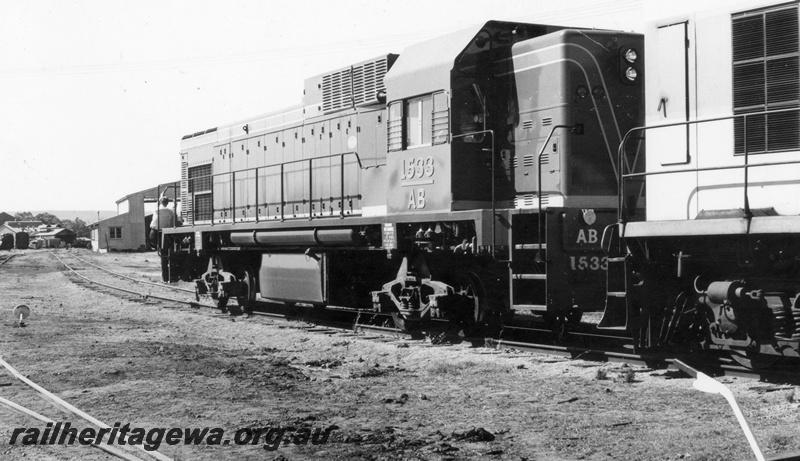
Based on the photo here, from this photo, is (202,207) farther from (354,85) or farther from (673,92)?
(673,92)

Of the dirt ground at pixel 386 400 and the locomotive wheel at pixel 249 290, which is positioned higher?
the locomotive wheel at pixel 249 290

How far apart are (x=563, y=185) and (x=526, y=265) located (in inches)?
42.9

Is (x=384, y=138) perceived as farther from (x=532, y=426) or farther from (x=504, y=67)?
(x=532, y=426)

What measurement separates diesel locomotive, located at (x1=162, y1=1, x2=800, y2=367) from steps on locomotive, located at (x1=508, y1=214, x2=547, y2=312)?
0.02 metres

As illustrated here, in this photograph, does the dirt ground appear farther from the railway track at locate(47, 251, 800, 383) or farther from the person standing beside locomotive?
the person standing beside locomotive

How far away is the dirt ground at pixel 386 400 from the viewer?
5660 millimetres

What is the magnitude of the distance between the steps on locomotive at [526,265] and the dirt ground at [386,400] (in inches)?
27.4

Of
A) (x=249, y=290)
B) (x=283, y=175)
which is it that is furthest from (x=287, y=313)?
(x=283, y=175)

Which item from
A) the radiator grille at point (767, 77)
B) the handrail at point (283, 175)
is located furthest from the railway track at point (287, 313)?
the radiator grille at point (767, 77)

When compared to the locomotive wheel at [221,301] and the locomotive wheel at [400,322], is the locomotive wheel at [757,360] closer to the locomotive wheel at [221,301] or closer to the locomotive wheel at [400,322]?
the locomotive wheel at [400,322]

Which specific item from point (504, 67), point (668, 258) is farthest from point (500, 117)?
point (668, 258)

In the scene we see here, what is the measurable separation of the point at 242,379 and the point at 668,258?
4.58 metres

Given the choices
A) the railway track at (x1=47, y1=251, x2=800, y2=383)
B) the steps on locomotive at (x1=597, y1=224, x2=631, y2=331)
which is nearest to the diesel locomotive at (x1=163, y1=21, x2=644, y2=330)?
the railway track at (x1=47, y1=251, x2=800, y2=383)

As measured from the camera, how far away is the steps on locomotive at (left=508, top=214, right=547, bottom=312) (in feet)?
32.1
